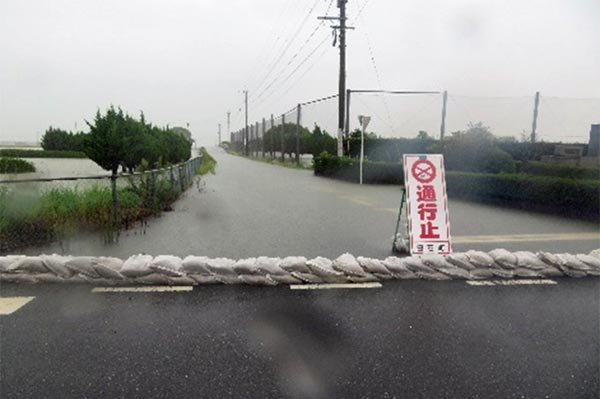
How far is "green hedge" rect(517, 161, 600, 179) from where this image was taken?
12.6 metres

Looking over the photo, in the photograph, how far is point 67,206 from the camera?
6.97 meters

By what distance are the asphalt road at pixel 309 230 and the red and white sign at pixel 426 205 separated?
2.76ft

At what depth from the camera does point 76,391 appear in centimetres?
265

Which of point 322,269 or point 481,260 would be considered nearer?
point 322,269

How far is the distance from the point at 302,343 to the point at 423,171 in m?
3.24

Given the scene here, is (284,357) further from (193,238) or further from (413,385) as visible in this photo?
(193,238)

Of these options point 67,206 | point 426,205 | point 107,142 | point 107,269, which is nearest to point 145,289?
point 107,269

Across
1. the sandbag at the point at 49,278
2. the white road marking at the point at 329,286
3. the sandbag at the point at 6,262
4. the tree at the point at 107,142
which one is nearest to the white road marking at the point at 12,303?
the sandbag at the point at 49,278

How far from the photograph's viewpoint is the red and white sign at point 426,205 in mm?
5344

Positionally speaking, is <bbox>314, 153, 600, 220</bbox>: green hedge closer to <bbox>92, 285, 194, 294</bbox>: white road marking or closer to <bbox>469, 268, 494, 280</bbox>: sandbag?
<bbox>469, 268, 494, 280</bbox>: sandbag

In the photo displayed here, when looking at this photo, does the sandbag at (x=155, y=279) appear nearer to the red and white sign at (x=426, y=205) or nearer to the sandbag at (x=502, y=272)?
the red and white sign at (x=426, y=205)

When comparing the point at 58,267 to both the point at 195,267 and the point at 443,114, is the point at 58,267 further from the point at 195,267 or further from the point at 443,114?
the point at 443,114

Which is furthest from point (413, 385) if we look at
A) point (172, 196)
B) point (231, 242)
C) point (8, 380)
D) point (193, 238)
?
point (172, 196)

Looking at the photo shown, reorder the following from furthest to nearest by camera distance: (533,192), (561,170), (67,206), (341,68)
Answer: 1. (341,68)
2. (561,170)
3. (533,192)
4. (67,206)
